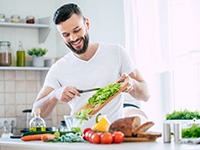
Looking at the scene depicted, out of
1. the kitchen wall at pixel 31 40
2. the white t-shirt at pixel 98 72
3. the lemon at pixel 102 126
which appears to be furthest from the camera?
the kitchen wall at pixel 31 40

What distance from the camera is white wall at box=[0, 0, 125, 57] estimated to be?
15.4ft

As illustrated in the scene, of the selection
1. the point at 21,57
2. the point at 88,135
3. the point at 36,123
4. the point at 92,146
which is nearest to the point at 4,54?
the point at 21,57

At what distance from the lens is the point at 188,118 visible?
3385 mm

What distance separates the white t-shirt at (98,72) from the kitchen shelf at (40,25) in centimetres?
184

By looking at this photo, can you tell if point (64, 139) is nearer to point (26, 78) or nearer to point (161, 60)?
point (161, 60)

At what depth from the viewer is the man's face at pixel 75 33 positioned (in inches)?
127

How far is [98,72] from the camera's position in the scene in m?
3.33

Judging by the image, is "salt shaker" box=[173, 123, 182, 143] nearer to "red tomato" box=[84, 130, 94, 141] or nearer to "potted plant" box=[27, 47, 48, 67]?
"red tomato" box=[84, 130, 94, 141]

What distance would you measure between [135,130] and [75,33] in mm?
993

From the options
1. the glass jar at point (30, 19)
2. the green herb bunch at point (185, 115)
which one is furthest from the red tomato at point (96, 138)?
the glass jar at point (30, 19)

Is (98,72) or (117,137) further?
(98,72)

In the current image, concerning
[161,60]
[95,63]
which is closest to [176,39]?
[161,60]

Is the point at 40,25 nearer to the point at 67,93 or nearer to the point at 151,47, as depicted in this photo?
the point at 151,47

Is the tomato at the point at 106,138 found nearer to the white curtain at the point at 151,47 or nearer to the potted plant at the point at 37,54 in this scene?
the white curtain at the point at 151,47
